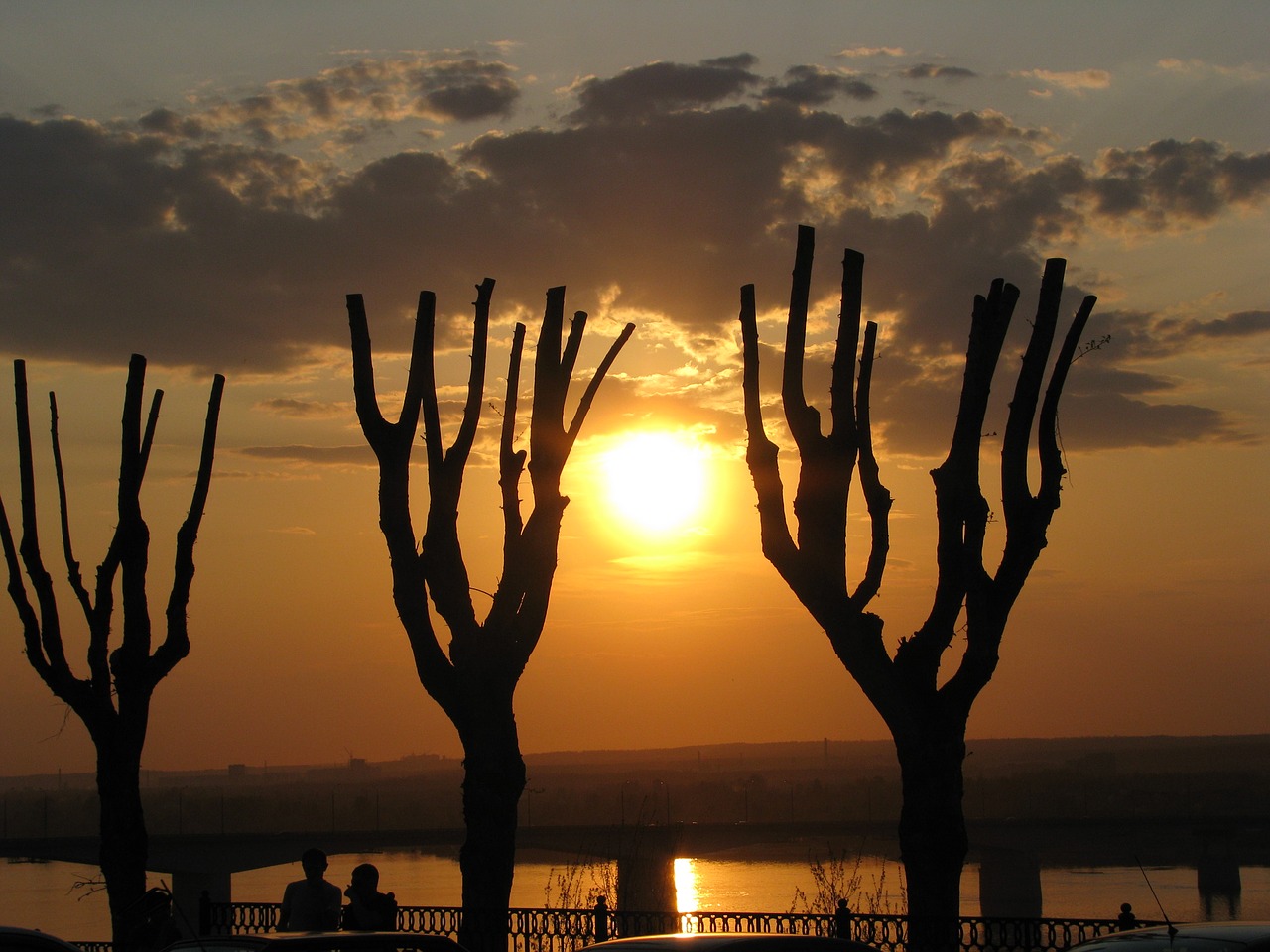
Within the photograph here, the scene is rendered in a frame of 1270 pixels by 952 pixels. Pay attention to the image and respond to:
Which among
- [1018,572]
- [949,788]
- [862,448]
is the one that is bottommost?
[949,788]

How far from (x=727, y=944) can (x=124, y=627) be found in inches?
518

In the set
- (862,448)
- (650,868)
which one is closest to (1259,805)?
(650,868)

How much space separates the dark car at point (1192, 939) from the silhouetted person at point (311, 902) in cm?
640

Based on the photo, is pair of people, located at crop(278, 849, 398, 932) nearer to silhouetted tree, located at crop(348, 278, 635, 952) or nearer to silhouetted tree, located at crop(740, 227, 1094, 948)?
silhouetted tree, located at crop(348, 278, 635, 952)

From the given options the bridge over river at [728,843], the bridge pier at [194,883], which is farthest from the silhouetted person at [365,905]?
the bridge pier at [194,883]

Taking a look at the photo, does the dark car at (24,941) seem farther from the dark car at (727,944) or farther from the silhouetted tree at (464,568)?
the silhouetted tree at (464,568)

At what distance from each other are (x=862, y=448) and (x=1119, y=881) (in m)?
77.7

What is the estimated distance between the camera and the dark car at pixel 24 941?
8.97 m

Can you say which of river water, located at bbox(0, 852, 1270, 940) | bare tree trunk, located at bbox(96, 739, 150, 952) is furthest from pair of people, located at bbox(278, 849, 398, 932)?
river water, located at bbox(0, 852, 1270, 940)

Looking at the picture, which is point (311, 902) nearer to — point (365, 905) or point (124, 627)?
point (365, 905)

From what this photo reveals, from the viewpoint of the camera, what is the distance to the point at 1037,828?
6988cm

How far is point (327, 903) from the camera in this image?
12219 mm

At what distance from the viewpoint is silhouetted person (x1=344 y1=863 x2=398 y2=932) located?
40.5 feet

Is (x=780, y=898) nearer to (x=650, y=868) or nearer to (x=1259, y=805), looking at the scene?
(x=650, y=868)
